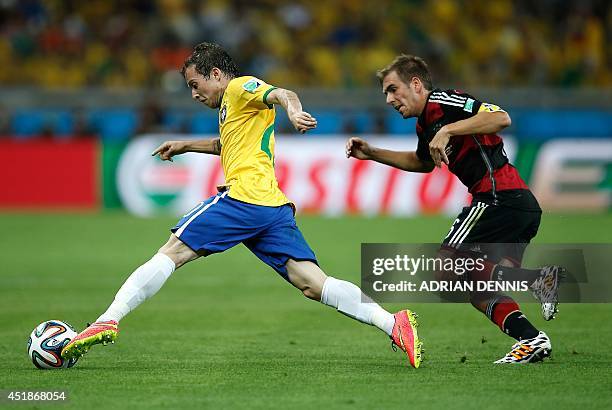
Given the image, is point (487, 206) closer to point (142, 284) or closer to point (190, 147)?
point (190, 147)

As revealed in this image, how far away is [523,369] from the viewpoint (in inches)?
274

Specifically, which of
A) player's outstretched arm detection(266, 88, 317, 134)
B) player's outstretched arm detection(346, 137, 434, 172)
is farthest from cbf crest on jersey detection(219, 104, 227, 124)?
player's outstretched arm detection(346, 137, 434, 172)

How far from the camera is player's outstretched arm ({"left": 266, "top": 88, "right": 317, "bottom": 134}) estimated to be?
6.23m

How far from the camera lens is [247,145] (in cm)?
729

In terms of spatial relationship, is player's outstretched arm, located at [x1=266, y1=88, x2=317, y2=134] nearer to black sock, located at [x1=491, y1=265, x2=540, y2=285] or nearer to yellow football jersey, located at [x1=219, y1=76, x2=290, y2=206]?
yellow football jersey, located at [x1=219, y1=76, x2=290, y2=206]

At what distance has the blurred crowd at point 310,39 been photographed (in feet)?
76.1

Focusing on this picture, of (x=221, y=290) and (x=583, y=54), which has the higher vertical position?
(x=583, y=54)

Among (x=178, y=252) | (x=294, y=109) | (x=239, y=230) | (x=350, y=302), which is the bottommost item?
(x=350, y=302)

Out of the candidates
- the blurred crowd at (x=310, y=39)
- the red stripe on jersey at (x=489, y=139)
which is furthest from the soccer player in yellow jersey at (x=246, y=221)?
the blurred crowd at (x=310, y=39)

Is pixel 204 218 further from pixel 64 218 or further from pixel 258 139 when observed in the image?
pixel 64 218

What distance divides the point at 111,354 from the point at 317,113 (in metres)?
14.6

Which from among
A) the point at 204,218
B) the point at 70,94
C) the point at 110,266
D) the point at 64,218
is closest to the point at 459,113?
the point at 204,218

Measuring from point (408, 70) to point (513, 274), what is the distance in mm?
1494

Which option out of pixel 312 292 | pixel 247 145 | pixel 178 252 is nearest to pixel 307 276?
pixel 312 292
